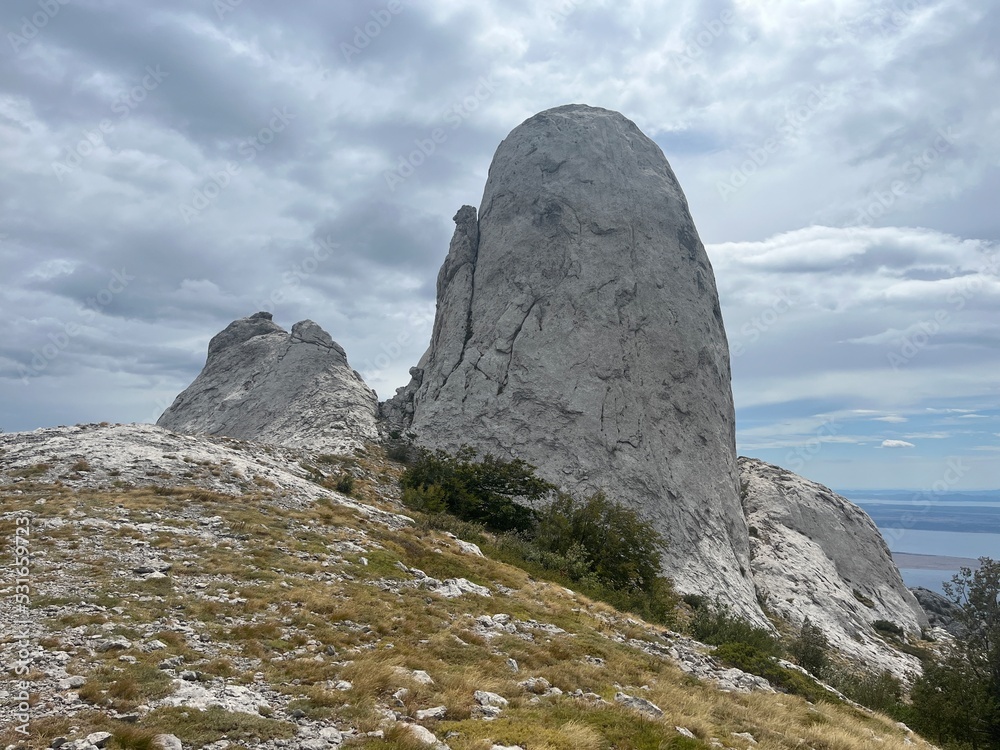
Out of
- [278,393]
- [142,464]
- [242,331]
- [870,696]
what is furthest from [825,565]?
[242,331]

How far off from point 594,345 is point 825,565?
29.5 metres

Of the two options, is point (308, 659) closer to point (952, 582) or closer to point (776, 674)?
point (776, 674)

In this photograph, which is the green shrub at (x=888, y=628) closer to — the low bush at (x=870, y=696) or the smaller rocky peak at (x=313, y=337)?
the low bush at (x=870, y=696)

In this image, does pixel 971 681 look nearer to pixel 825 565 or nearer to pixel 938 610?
Result: pixel 825 565

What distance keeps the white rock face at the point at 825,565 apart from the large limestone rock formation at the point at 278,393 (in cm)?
3606

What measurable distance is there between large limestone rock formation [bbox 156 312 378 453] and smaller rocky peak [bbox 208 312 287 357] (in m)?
0.11

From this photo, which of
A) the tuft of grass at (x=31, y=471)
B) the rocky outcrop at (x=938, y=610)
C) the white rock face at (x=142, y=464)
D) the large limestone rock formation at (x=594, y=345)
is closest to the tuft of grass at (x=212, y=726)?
the white rock face at (x=142, y=464)

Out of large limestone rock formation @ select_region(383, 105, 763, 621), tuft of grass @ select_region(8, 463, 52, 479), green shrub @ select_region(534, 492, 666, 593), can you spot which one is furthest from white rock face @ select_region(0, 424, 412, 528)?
large limestone rock formation @ select_region(383, 105, 763, 621)

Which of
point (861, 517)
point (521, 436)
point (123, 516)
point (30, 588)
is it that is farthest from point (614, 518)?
point (861, 517)

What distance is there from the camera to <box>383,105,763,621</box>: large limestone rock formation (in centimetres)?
4819

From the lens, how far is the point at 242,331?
232 feet

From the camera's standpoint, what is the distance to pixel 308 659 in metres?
12.0

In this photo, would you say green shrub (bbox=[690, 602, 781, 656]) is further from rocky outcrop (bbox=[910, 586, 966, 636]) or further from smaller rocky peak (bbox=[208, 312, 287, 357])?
smaller rocky peak (bbox=[208, 312, 287, 357])

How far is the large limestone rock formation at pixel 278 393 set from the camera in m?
50.5
